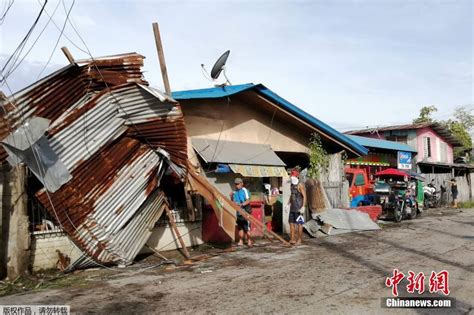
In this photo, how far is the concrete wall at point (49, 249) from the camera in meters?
8.17

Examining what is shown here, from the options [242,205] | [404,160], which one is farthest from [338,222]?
[404,160]

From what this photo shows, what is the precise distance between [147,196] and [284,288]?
11.8ft

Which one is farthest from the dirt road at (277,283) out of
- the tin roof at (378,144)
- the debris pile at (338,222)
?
the tin roof at (378,144)

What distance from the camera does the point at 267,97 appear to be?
43.9 ft

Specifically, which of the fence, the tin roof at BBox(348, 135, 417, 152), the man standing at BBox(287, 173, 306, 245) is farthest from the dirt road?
the fence

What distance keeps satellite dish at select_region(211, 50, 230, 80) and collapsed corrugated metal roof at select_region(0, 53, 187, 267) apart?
392 cm

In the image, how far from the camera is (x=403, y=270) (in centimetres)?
845

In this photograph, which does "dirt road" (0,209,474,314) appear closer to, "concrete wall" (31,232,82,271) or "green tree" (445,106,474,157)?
"concrete wall" (31,232,82,271)

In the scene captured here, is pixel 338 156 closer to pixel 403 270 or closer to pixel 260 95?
pixel 260 95

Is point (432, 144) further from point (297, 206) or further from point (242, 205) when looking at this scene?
point (242, 205)

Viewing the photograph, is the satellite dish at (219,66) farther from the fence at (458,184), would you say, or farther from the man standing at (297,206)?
the fence at (458,184)

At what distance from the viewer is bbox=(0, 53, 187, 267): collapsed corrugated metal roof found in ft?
26.6

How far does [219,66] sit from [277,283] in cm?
698

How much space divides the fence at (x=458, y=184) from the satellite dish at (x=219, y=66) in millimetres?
17865
